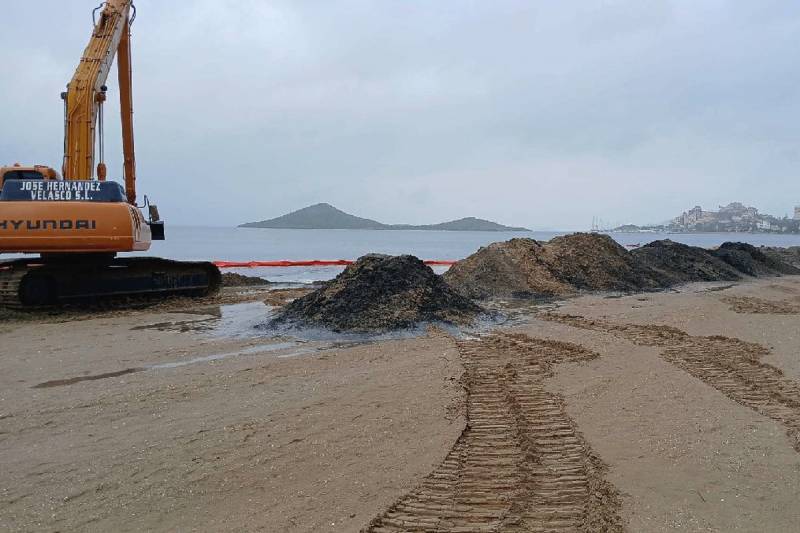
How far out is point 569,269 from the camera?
18.6 meters

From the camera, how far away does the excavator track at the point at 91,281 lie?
11883 millimetres

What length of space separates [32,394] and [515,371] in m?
5.27

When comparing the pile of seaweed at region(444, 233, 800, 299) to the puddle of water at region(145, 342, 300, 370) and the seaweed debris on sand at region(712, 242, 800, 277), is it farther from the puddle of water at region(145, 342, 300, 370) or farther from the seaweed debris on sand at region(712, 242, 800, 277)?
the puddle of water at region(145, 342, 300, 370)

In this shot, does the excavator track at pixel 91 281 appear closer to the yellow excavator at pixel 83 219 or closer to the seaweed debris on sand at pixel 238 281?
the yellow excavator at pixel 83 219

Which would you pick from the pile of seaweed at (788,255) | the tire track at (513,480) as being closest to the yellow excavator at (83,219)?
the tire track at (513,480)

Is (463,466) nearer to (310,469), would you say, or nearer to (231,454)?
(310,469)

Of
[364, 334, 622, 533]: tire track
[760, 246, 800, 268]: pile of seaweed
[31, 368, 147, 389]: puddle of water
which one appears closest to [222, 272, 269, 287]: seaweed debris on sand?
[31, 368, 147, 389]: puddle of water

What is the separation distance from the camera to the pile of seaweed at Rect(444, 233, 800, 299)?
1680 cm

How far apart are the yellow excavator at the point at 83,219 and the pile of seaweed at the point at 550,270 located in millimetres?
7974

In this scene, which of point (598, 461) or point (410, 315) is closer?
point (598, 461)

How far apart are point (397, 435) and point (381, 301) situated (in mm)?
6219

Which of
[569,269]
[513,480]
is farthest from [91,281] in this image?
[569,269]

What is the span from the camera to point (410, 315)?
10680 mm

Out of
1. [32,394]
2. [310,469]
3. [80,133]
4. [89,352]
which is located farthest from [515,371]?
[80,133]
